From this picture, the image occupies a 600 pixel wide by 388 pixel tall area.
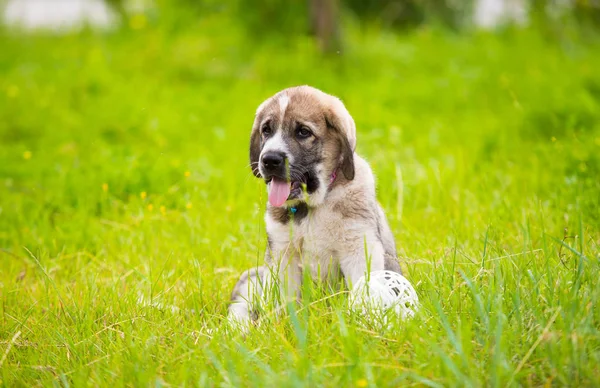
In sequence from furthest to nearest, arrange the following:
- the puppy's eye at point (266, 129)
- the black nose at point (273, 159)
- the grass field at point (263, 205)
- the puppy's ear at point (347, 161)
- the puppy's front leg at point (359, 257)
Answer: the puppy's eye at point (266, 129), the puppy's ear at point (347, 161), the black nose at point (273, 159), the puppy's front leg at point (359, 257), the grass field at point (263, 205)

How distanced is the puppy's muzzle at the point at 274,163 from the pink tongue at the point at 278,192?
0.05 m

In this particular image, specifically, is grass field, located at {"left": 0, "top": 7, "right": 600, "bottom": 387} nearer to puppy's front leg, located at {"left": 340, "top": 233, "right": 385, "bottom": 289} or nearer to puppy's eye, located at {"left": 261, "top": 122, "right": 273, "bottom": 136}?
puppy's front leg, located at {"left": 340, "top": 233, "right": 385, "bottom": 289}

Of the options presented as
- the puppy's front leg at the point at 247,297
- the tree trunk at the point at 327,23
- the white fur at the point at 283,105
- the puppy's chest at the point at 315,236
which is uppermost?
the tree trunk at the point at 327,23

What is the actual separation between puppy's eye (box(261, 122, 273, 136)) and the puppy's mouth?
11.9 inches

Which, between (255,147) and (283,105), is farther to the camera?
(255,147)

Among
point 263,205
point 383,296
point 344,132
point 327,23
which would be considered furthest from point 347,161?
point 327,23

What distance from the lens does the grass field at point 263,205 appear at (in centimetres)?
273

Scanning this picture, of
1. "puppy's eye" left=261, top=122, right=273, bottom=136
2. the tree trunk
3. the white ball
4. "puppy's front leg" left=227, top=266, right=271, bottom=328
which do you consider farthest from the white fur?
the tree trunk

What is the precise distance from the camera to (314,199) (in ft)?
12.0

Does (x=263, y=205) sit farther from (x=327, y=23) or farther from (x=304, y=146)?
(x=327, y=23)

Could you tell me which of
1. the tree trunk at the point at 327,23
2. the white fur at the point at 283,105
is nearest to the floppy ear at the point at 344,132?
the white fur at the point at 283,105

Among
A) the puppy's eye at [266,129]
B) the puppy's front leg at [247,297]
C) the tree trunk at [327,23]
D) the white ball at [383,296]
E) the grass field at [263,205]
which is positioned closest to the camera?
the grass field at [263,205]

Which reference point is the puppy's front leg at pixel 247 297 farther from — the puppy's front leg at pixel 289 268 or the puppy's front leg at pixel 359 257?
the puppy's front leg at pixel 359 257

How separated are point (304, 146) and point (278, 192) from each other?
307 mm
